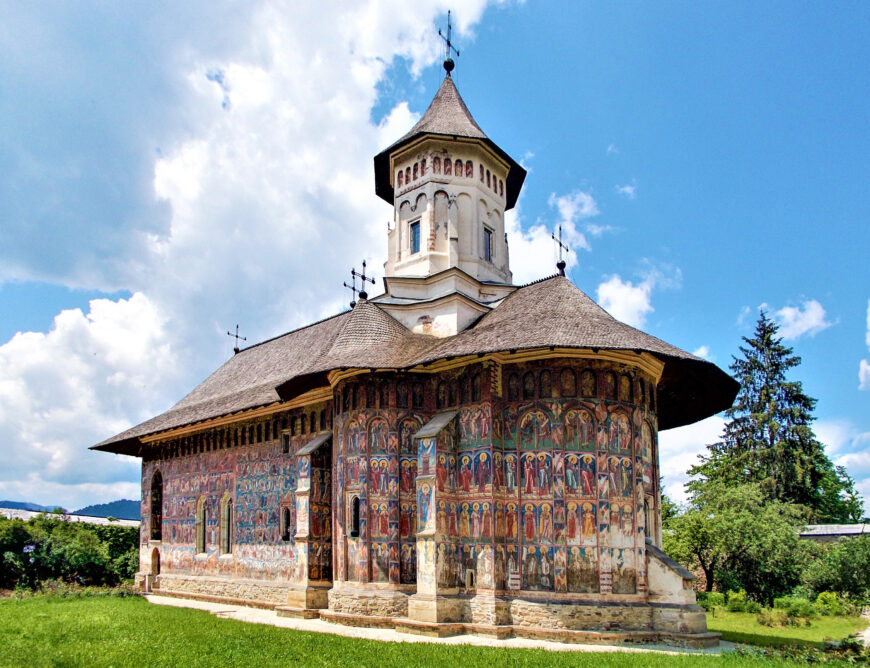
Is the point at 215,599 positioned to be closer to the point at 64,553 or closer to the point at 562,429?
the point at 64,553

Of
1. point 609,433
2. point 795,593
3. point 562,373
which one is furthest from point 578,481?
point 795,593

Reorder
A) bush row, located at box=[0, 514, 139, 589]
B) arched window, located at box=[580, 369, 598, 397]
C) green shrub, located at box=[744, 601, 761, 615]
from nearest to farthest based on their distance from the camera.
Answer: arched window, located at box=[580, 369, 598, 397], green shrub, located at box=[744, 601, 761, 615], bush row, located at box=[0, 514, 139, 589]

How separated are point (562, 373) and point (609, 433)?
1506 mm

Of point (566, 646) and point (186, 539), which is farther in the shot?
point (186, 539)

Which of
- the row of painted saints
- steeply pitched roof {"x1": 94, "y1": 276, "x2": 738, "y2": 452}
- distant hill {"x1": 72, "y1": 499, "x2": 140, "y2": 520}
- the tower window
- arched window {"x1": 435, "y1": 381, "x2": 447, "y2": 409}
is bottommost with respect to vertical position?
distant hill {"x1": 72, "y1": 499, "x2": 140, "y2": 520}

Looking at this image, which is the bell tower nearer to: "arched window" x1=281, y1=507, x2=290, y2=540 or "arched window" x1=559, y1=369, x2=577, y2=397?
"arched window" x1=559, y1=369, x2=577, y2=397

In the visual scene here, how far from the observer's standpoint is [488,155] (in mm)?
22422

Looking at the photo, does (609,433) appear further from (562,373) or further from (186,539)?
(186,539)

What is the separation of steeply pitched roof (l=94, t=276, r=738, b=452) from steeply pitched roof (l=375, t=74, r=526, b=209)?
4.58 m

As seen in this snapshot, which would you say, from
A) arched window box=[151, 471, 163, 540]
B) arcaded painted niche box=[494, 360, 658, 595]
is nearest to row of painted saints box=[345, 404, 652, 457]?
arcaded painted niche box=[494, 360, 658, 595]

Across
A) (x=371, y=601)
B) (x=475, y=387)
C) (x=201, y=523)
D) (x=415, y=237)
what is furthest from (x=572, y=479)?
(x=201, y=523)

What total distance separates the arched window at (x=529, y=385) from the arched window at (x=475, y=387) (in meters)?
0.95

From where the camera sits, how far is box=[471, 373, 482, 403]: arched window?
16.1 m

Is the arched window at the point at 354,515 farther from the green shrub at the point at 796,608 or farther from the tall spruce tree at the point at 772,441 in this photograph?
the tall spruce tree at the point at 772,441
